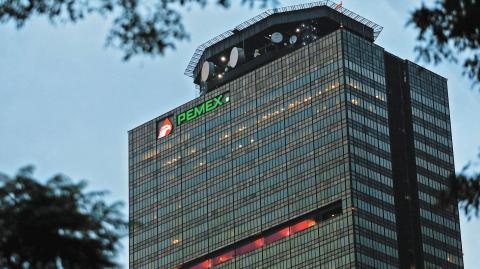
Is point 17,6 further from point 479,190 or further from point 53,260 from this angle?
point 479,190

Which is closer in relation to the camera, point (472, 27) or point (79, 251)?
point (472, 27)

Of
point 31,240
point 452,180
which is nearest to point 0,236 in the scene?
point 31,240

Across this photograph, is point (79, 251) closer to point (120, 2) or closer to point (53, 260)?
point (53, 260)

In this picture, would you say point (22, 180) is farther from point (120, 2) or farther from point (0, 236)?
point (120, 2)

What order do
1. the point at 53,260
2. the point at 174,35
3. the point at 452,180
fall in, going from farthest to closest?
the point at 53,260
the point at 452,180
the point at 174,35

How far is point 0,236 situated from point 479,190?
512 inches

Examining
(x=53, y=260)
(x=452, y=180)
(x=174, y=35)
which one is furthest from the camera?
(x=53, y=260)

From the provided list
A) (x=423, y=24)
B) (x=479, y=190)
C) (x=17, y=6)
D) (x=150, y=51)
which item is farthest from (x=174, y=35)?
(x=479, y=190)

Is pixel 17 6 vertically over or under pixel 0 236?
over

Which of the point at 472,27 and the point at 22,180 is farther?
the point at 22,180

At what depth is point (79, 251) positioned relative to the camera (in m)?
42.2

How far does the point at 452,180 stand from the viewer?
39.4 meters

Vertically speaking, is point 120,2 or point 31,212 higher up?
point 120,2

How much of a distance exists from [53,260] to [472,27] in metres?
13.4
